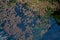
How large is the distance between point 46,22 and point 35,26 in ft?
0.48

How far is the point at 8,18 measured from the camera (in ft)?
6.69

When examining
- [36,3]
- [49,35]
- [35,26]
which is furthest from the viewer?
[36,3]

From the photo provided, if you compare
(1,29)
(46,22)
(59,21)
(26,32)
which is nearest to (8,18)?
(1,29)

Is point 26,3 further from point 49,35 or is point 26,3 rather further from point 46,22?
point 49,35

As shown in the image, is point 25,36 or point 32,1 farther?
point 32,1

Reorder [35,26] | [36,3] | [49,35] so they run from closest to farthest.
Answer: [49,35], [35,26], [36,3]

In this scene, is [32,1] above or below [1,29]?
above

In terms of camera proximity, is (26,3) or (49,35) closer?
(49,35)

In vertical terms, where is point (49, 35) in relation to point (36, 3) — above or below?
below

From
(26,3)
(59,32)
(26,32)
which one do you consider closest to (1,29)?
(26,32)

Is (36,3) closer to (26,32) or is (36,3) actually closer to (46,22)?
(46,22)

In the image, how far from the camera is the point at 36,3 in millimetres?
2184

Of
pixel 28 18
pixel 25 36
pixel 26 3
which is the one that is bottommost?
pixel 25 36

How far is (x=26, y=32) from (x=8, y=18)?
1.09 feet
